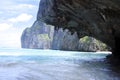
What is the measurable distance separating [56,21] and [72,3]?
373 inches

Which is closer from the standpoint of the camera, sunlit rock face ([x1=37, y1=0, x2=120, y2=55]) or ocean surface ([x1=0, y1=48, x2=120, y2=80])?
ocean surface ([x1=0, y1=48, x2=120, y2=80])

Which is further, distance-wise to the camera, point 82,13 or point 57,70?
point 82,13

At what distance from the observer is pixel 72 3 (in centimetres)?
2158

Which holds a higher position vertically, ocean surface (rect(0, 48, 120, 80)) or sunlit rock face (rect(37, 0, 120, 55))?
sunlit rock face (rect(37, 0, 120, 55))

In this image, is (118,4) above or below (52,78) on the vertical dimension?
above

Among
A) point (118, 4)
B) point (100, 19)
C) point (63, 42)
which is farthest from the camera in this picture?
point (63, 42)

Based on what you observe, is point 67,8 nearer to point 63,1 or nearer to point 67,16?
point 63,1

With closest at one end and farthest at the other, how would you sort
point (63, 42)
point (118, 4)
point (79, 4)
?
point (118, 4) → point (79, 4) → point (63, 42)

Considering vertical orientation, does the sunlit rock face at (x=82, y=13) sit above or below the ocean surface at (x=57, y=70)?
above

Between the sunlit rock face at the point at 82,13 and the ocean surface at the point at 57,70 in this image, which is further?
the sunlit rock face at the point at 82,13

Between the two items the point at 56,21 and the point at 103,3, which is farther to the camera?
the point at 56,21

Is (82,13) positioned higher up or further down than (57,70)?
higher up

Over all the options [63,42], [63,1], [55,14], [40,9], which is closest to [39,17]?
[40,9]

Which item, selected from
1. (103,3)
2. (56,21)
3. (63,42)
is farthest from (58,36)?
(103,3)
